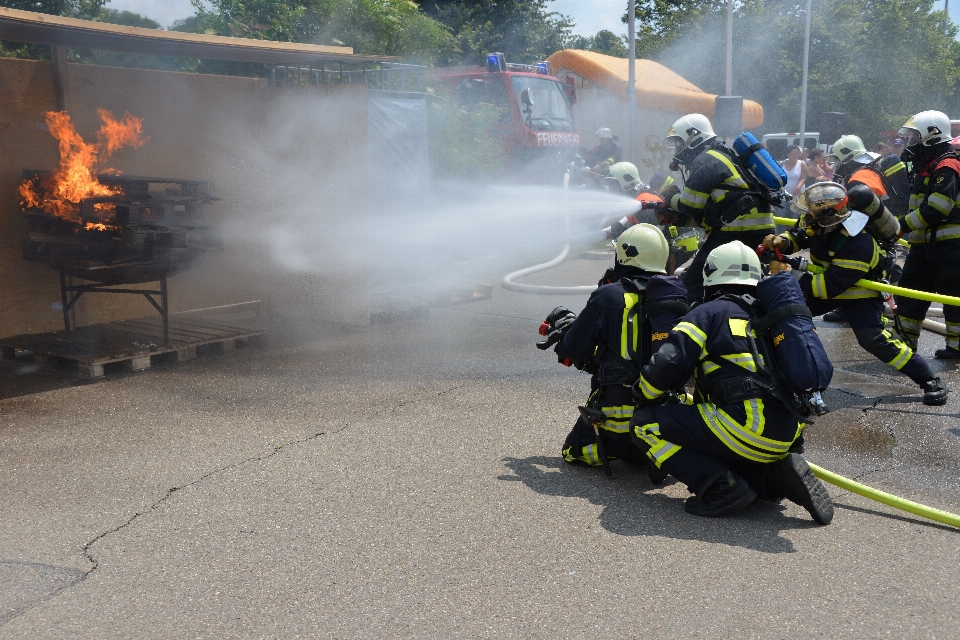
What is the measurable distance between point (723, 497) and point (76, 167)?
18.8ft

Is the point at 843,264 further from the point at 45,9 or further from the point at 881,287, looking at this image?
the point at 45,9

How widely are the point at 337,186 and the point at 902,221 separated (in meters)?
4.83

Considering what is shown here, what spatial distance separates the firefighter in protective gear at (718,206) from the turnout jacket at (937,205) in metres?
1.29

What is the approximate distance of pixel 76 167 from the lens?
7219 mm

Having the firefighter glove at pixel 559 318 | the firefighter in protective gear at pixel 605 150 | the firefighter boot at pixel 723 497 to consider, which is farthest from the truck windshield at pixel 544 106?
the firefighter boot at pixel 723 497

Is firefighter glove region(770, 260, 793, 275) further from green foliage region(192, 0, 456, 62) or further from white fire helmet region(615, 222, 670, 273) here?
green foliage region(192, 0, 456, 62)

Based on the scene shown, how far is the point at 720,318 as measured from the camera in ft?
13.3

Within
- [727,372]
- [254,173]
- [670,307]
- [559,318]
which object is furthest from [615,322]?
[254,173]

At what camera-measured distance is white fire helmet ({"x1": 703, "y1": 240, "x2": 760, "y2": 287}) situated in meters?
4.25

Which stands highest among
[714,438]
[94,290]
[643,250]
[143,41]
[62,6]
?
[62,6]

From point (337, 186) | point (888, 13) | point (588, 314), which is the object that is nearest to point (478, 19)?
point (888, 13)

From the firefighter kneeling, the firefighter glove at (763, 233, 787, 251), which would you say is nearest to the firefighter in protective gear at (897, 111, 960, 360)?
the firefighter glove at (763, 233, 787, 251)

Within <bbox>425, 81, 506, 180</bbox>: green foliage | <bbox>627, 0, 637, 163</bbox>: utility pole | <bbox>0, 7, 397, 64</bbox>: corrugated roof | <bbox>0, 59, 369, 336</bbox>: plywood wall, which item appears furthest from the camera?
<bbox>627, 0, 637, 163</bbox>: utility pole

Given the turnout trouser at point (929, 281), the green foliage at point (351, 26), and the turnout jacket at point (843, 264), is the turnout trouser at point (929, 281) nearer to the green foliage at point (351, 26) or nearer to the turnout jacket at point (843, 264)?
the turnout jacket at point (843, 264)
